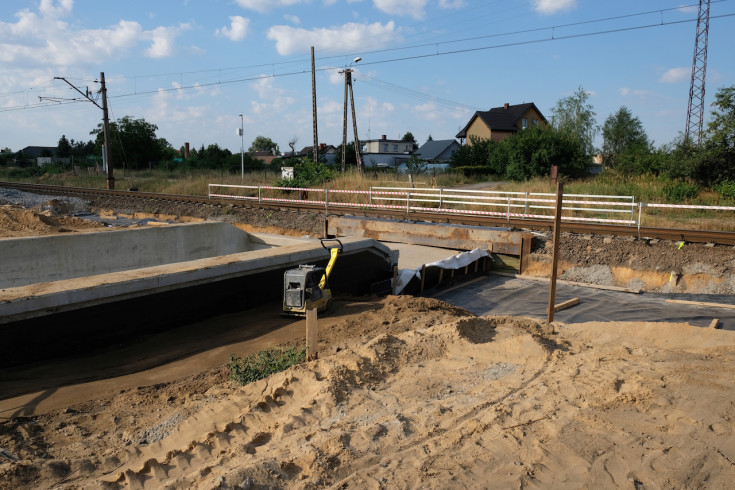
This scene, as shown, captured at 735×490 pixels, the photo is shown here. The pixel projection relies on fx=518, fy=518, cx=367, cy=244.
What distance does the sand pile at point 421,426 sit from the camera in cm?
380

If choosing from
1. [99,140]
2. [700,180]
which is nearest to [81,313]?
[700,180]

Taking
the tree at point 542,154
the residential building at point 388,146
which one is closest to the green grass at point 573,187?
the tree at point 542,154

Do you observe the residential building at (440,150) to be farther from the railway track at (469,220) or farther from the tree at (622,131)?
the railway track at (469,220)

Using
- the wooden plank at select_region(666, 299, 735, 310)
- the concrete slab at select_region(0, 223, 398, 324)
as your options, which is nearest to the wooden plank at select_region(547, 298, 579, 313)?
the wooden plank at select_region(666, 299, 735, 310)

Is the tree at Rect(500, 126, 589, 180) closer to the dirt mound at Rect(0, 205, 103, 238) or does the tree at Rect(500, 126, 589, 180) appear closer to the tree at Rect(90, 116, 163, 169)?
the dirt mound at Rect(0, 205, 103, 238)

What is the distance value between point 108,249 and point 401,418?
11116 millimetres

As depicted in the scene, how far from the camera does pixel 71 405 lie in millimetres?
5586

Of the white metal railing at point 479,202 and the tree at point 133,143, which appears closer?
the white metal railing at point 479,202

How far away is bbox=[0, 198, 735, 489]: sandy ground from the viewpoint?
3822 millimetres

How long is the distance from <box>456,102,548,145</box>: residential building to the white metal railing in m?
37.4

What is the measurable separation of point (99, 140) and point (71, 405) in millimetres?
65639

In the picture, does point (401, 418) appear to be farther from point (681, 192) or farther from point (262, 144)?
point (262, 144)

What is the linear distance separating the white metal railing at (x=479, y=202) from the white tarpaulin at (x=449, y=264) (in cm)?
271

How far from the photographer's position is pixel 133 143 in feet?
188
